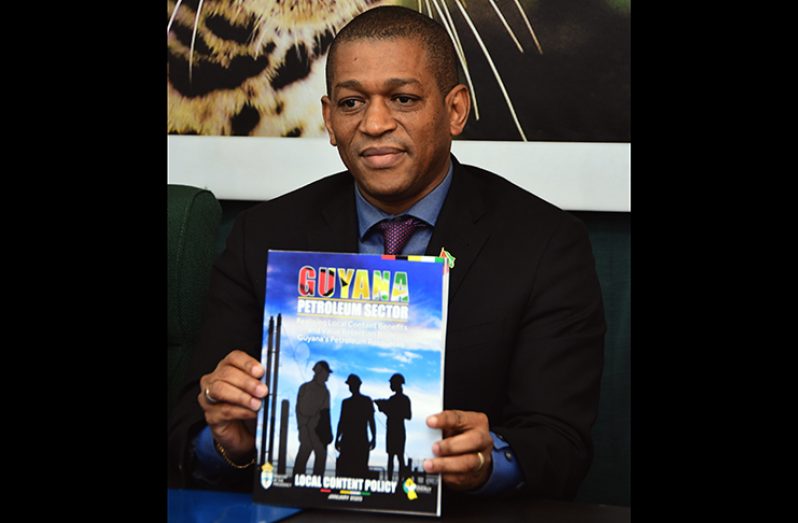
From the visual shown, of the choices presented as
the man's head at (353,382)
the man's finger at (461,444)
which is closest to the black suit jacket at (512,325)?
the man's finger at (461,444)

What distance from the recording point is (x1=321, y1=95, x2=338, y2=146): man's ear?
6.17 ft

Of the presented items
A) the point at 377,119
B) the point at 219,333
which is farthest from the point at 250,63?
the point at 219,333

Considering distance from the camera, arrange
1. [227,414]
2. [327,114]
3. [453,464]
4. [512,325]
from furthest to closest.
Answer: [327,114] → [512,325] → [227,414] → [453,464]

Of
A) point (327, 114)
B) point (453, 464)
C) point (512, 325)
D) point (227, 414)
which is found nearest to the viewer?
point (453, 464)

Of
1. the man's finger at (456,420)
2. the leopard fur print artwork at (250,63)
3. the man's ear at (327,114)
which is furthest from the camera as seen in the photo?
the leopard fur print artwork at (250,63)

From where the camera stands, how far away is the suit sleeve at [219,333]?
1.87 meters

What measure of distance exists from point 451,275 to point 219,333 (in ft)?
1.58

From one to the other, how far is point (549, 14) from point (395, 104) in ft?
1.25

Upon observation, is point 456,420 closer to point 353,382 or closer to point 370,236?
point 353,382

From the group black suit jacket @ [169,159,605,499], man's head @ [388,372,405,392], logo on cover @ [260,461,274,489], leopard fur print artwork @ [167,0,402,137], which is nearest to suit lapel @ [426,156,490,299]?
black suit jacket @ [169,159,605,499]

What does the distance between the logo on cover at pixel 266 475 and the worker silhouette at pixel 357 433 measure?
4.6 inches

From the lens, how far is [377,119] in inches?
Answer: 69.6

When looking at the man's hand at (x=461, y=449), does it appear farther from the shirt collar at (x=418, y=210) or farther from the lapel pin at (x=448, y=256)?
the shirt collar at (x=418, y=210)

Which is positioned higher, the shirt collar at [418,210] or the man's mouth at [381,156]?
the man's mouth at [381,156]
